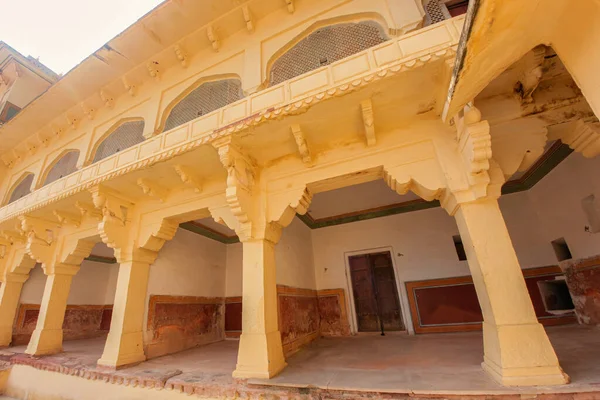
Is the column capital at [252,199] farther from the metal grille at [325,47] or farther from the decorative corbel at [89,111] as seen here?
the decorative corbel at [89,111]

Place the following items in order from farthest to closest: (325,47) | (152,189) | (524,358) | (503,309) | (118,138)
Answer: (118,138) → (152,189) → (325,47) → (503,309) → (524,358)

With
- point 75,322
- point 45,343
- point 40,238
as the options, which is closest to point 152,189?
point 40,238

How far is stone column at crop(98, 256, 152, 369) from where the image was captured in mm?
4047

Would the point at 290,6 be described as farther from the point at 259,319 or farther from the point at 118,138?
the point at 259,319

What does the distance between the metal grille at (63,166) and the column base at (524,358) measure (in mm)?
8493

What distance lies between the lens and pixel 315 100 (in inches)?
115

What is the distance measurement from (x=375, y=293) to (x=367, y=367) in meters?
3.13

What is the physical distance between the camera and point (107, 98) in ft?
19.0

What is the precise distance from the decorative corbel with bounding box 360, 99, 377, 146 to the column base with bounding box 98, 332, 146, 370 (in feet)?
15.6

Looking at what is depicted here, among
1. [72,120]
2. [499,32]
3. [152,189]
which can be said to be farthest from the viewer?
[72,120]

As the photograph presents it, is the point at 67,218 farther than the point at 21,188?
No

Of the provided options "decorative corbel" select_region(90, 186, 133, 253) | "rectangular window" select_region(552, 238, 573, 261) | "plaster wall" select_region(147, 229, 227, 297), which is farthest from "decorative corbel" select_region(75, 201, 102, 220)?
"rectangular window" select_region(552, 238, 573, 261)

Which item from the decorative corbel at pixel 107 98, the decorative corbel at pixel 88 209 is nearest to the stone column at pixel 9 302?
the decorative corbel at pixel 88 209

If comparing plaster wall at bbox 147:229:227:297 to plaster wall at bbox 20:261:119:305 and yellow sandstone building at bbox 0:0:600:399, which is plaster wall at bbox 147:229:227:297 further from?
plaster wall at bbox 20:261:119:305
